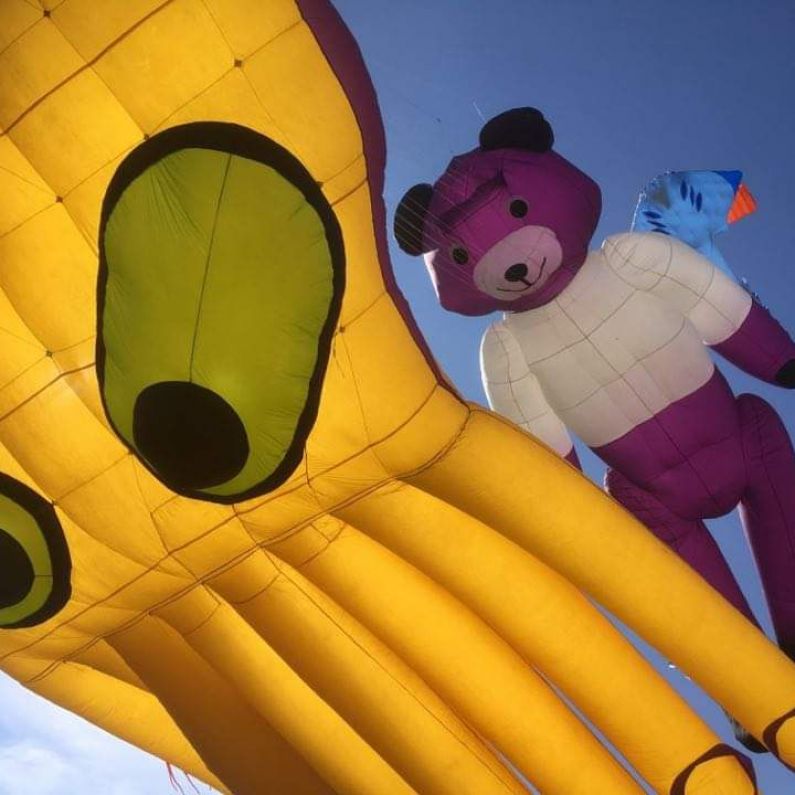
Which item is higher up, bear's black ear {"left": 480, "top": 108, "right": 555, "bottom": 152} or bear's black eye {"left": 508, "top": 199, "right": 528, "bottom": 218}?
bear's black ear {"left": 480, "top": 108, "right": 555, "bottom": 152}

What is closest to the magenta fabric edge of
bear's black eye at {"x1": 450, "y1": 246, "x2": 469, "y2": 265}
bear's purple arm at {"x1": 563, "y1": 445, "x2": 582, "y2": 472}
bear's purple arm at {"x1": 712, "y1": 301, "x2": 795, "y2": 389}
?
bear's black eye at {"x1": 450, "y1": 246, "x2": 469, "y2": 265}

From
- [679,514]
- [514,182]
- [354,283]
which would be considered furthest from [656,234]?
[354,283]

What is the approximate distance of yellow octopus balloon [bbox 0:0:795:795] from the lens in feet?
6.72

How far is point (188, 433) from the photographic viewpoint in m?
2.19

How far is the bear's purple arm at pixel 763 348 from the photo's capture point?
379 cm

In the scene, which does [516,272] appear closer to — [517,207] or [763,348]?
[517,207]

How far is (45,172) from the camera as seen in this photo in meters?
2.12

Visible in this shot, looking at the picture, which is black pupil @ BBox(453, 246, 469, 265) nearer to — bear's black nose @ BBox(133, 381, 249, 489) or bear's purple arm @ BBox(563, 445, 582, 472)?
bear's purple arm @ BBox(563, 445, 582, 472)

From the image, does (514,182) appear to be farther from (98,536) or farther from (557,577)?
(98,536)

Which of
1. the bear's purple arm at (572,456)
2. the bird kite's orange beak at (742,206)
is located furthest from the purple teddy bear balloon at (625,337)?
the bird kite's orange beak at (742,206)

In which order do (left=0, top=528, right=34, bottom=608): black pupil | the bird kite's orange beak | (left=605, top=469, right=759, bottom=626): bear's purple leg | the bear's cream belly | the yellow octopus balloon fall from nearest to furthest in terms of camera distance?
1. the yellow octopus balloon
2. (left=0, top=528, right=34, bottom=608): black pupil
3. the bear's cream belly
4. (left=605, top=469, right=759, bottom=626): bear's purple leg
5. the bird kite's orange beak

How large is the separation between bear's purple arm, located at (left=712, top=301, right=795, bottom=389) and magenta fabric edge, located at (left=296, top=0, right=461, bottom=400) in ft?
7.06

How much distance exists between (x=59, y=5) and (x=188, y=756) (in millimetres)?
3114

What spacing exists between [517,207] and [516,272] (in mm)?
299
